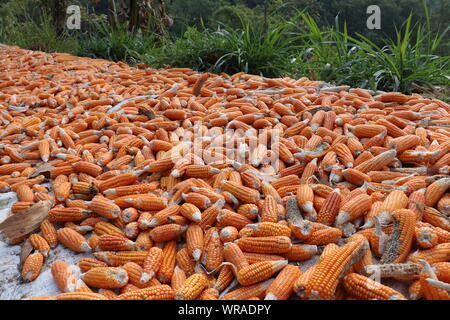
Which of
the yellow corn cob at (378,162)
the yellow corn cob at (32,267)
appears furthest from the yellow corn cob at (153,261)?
the yellow corn cob at (378,162)

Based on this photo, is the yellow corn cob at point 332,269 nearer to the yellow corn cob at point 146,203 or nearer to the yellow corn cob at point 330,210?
the yellow corn cob at point 330,210

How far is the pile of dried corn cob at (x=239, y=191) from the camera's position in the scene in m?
1.38

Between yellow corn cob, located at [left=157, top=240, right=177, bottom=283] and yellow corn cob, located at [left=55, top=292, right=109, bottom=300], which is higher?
yellow corn cob, located at [left=55, top=292, right=109, bottom=300]

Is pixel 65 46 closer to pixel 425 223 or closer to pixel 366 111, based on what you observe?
pixel 366 111

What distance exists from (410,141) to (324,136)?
50 cm

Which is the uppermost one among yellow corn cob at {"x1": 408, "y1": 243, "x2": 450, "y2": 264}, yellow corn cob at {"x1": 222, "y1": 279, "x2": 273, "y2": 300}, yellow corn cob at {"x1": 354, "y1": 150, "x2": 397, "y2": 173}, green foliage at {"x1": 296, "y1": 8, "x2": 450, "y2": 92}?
green foliage at {"x1": 296, "y1": 8, "x2": 450, "y2": 92}

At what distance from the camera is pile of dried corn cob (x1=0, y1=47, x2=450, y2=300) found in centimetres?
138

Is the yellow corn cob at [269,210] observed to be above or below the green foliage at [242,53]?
below

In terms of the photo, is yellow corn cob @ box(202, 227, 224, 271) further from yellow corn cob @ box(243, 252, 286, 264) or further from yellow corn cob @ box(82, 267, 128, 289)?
yellow corn cob @ box(82, 267, 128, 289)

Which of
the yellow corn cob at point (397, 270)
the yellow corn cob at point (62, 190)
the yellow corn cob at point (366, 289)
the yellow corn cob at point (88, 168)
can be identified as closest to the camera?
the yellow corn cob at point (366, 289)

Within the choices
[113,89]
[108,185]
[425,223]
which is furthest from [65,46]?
[425,223]

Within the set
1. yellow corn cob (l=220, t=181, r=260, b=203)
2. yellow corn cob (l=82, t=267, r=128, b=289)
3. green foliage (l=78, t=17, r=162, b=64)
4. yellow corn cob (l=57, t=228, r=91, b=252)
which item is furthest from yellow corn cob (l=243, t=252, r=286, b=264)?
green foliage (l=78, t=17, r=162, b=64)

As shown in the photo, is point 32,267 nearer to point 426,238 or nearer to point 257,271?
point 257,271

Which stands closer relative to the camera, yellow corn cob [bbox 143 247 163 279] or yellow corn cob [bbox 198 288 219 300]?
yellow corn cob [bbox 198 288 219 300]
